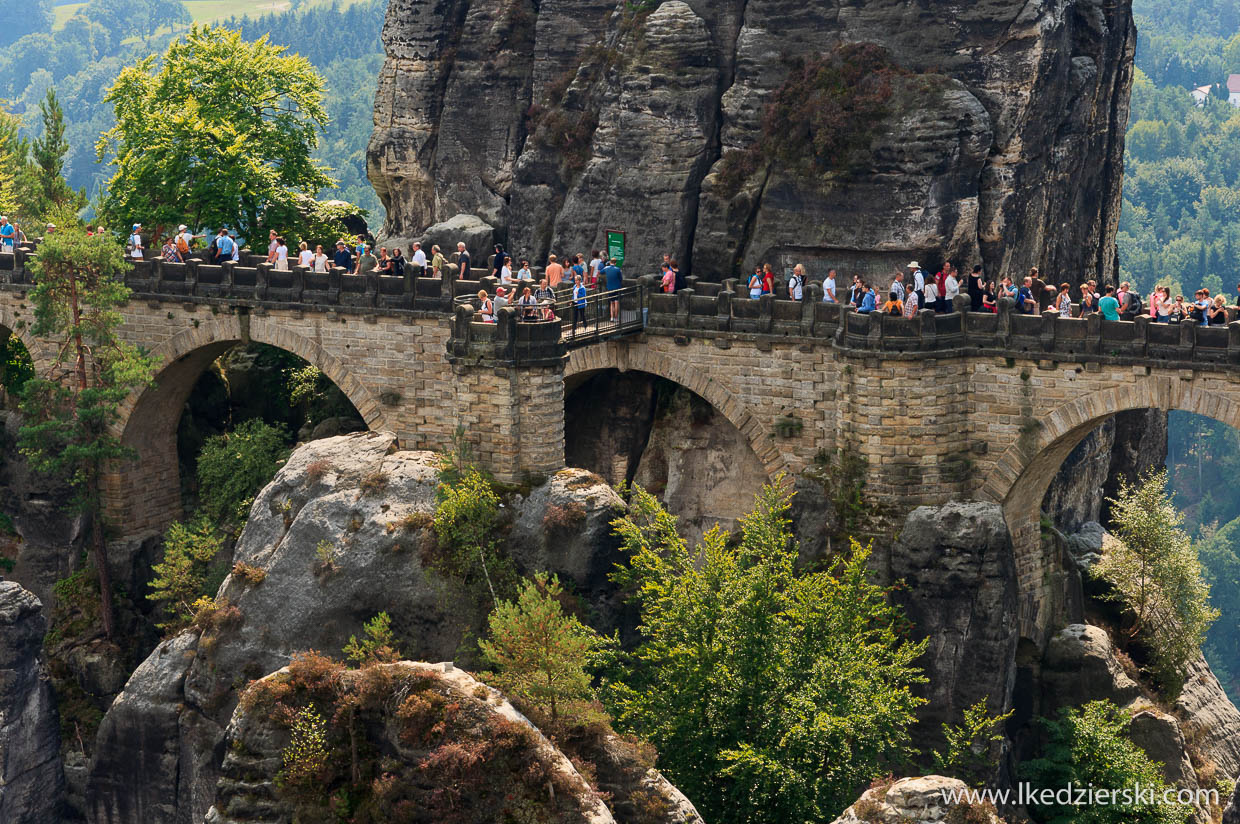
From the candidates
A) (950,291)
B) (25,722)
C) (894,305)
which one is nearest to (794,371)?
(894,305)

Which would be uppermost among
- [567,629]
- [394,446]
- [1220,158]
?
[1220,158]

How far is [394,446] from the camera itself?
2013 inches

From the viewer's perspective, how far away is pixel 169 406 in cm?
5762

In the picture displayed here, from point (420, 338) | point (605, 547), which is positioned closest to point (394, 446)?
point (420, 338)

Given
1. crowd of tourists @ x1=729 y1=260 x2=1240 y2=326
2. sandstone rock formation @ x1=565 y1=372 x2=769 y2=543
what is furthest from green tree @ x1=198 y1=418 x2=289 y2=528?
crowd of tourists @ x1=729 y1=260 x2=1240 y2=326

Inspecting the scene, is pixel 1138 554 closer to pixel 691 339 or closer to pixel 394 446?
pixel 691 339

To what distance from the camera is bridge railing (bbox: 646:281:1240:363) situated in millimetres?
44781

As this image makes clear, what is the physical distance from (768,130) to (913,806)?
79.4 feet

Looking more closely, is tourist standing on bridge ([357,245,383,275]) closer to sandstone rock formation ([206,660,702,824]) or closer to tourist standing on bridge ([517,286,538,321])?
tourist standing on bridge ([517,286,538,321])

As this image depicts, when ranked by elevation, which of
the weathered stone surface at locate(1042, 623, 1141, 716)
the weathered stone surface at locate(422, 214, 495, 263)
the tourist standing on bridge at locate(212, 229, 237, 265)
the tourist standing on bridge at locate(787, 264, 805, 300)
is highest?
the weathered stone surface at locate(422, 214, 495, 263)

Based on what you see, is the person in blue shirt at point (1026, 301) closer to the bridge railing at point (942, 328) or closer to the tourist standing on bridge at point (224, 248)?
the bridge railing at point (942, 328)

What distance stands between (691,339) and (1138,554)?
47.2 feet

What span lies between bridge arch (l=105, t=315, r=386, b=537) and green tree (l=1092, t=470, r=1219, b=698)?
20937mm

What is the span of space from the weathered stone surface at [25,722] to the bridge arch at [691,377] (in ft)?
54.2
